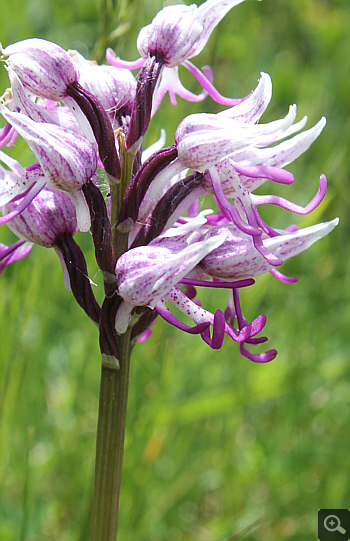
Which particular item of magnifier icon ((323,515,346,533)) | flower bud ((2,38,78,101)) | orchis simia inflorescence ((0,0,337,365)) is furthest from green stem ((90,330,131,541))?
magnifier icon ((323,515,346,533))

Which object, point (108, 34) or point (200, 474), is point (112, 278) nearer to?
point (108, 34)

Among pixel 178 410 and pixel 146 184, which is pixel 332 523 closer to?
pixel 178 410

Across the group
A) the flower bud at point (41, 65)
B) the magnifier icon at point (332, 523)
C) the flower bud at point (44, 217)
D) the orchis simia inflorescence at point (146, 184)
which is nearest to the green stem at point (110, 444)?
the orchis simia inflorescence at point (146, 184)

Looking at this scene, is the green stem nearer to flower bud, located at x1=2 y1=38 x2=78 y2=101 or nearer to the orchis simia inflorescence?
the orchis simia inflorescence

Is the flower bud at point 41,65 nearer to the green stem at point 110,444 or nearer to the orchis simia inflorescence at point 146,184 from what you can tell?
the orchis simia inflorescence at point 146,184

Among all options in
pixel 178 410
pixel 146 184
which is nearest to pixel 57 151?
pixel 146 184
